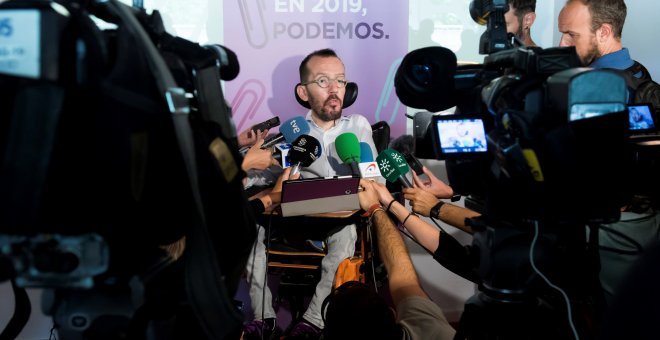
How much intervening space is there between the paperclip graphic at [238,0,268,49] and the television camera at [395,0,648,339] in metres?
1.80

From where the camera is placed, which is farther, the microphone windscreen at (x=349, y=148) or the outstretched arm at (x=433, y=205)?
the microphone windscreen at (x=349, y=148)

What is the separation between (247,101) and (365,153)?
78 cm

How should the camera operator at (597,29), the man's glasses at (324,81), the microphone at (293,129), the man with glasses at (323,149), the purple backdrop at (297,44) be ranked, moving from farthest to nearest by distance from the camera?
the purple backdrop at (297,44)
the man's glasses at (324,81)
the microphone at (293,129)
the man with glasses at (323,149)
the camera operator at (597,29)

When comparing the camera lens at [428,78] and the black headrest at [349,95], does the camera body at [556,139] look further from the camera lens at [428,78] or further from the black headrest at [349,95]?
the black headrest at [349,95]

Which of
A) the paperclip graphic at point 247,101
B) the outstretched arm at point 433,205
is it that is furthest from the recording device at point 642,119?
the paperclip graphic at point 247,101

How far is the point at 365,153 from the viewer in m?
2.91

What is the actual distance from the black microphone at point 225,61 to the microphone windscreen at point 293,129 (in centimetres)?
160

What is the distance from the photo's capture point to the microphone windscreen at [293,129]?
9.29 feet

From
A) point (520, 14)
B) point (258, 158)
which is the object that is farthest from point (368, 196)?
point (520, 14)

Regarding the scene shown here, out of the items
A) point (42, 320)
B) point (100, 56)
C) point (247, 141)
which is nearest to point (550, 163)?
point (100, 56)

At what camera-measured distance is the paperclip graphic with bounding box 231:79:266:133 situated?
3.29 metres

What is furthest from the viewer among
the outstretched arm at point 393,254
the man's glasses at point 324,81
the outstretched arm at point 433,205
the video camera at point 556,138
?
the man's glasses at point 324,81

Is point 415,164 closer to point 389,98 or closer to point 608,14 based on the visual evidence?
point 608,14

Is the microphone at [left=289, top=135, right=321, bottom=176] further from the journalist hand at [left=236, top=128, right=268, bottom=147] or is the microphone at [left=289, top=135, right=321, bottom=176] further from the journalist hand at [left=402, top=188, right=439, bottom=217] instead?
the journalist hand at [left=402, top=188, right=439, bottom=217]
